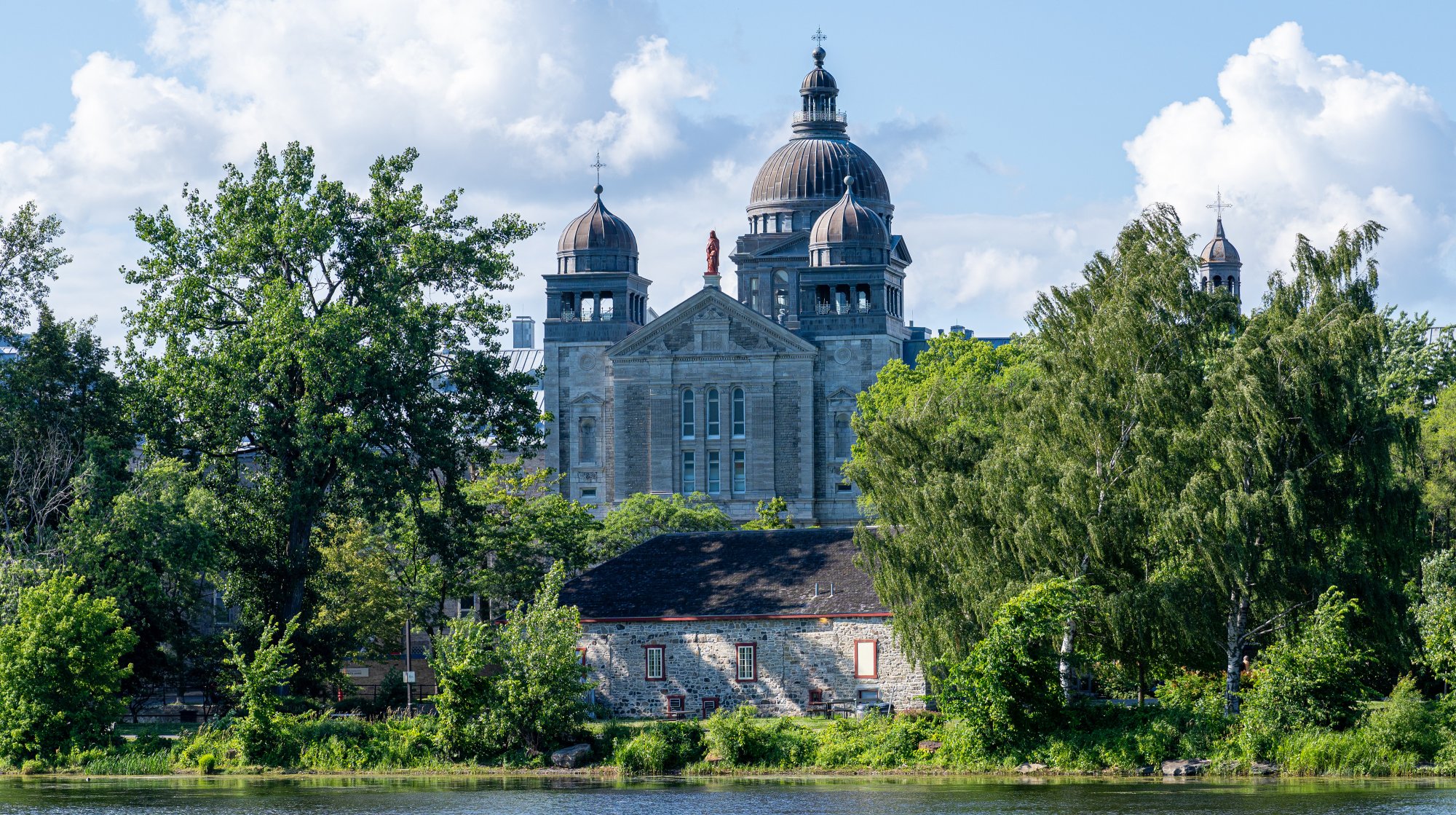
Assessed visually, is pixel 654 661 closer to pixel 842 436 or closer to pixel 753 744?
pixel 753 744

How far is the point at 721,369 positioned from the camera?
108 meters

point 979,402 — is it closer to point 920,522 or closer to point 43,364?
point 920,522

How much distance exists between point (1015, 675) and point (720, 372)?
211 ft

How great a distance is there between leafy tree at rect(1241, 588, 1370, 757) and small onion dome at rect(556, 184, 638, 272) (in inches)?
2906

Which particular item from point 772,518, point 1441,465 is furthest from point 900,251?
point 1441,465

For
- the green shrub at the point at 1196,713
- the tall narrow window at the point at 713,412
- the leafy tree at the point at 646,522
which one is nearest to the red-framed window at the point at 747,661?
the green shrub at the point at 1196,713

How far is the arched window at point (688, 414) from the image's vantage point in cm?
10838

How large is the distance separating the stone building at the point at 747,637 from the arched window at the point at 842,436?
51.5 m

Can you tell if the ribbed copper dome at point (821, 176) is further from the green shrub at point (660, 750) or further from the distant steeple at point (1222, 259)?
the green shrub at point (660, 750)

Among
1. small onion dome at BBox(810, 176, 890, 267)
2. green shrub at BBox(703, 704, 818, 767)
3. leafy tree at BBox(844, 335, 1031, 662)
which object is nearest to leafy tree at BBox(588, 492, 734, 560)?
leafy tree at BBox(844, 335, 1031, 662)

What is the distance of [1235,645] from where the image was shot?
44781 millimetres

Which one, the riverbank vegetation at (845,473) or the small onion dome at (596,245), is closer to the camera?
the riverbank vegetation at (845,473)

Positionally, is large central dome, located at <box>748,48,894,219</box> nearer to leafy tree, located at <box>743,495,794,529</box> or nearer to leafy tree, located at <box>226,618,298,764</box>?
leafy tree, located at <box>743,495,794,529</box>

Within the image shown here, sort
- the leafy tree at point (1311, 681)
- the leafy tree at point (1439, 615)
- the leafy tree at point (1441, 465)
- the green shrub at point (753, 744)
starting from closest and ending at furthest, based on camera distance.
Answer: the leafy tree at point (1311, 681) → the leafy tree at point (1439, 615) → the green shrub at point (753, 744) → the leafy tree at point (1441, 465)
